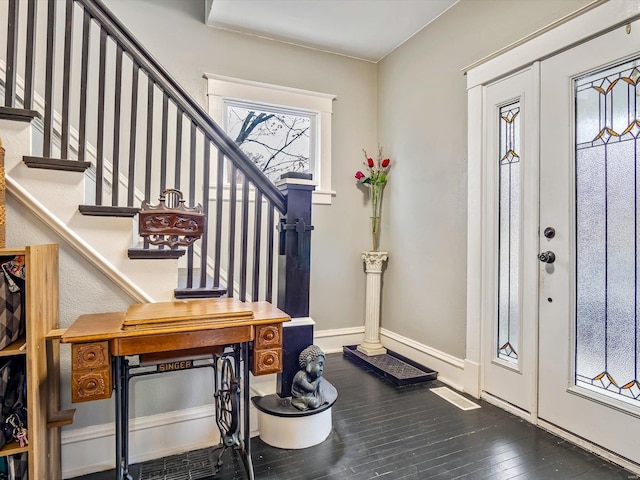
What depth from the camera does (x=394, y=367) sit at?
3158 millimetres

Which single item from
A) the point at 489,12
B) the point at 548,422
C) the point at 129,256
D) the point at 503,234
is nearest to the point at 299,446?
the point at 129,256

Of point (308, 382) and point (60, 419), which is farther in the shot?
point (308, 382)

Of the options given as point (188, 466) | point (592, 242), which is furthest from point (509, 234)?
point (188, 466)

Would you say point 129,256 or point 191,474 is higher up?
point 129,256

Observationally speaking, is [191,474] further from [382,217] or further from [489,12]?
[489,12]

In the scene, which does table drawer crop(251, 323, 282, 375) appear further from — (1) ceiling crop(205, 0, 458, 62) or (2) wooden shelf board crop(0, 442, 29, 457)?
(1) ceiling crop(205, 0, 458, 62)

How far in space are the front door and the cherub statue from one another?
1.39m

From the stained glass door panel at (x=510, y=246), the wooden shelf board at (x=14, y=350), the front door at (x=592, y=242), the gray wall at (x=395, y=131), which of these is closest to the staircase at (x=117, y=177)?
the wooden shelf board at (x=14, y=350)

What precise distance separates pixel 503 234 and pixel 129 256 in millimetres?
2351

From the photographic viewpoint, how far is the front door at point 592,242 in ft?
6.17

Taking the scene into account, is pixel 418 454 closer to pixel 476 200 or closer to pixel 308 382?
pixel 308 382

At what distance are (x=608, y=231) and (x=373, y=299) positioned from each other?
6.80 feet

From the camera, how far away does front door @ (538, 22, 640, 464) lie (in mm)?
1882

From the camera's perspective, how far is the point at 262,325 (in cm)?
165
